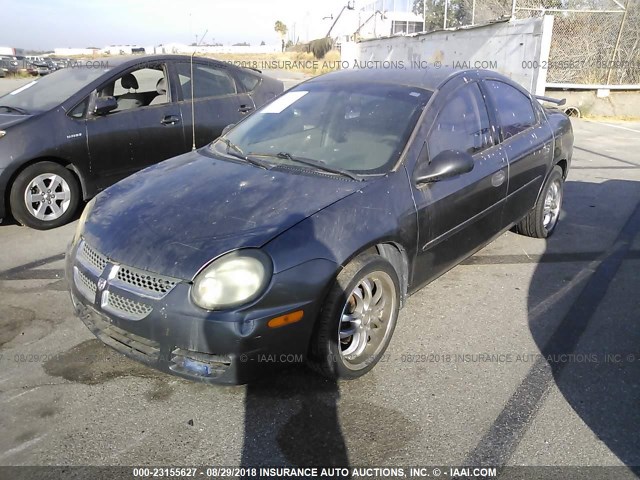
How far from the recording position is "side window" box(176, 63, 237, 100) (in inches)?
244

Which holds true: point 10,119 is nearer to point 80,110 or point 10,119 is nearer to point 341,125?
point 80,110

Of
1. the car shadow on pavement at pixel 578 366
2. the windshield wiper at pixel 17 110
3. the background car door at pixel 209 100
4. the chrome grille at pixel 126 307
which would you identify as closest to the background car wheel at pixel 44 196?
the windshield wiper at pixel 17 110

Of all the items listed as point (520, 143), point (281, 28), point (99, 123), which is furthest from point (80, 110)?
point (281, 28)

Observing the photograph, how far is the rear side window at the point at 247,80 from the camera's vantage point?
6793mm

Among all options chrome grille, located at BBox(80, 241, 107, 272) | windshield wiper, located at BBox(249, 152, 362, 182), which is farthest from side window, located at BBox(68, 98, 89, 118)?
chrome grille, located at BBox(80, 241, 107, 272)

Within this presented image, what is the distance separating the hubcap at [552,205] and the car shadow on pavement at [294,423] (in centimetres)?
322

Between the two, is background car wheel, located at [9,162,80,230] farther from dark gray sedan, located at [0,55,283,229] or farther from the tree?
the tree

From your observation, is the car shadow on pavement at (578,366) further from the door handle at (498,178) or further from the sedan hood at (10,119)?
the sedan hood at (10,119)

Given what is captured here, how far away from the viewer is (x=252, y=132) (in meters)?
3.88

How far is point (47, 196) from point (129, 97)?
1478 mm

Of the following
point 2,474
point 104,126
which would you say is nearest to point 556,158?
point 104,126

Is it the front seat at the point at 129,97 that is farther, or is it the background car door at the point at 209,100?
the background car door at the point at 209,100

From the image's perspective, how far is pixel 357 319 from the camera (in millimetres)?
2895

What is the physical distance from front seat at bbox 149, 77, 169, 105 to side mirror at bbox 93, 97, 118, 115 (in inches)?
22.7
